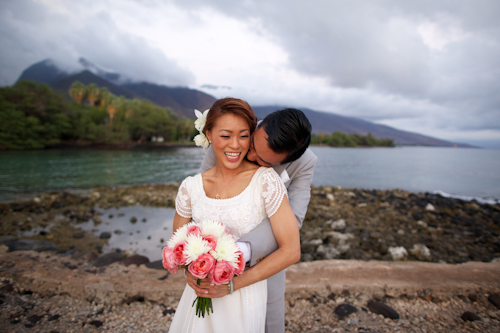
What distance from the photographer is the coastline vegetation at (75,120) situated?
1958 inches

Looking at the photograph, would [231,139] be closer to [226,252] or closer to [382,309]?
[226,252]

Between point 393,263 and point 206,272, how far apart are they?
15.7 feet

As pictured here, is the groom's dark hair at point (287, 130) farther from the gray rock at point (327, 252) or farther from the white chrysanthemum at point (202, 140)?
the gray rock at point (327, 252)

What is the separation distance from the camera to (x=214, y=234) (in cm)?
177

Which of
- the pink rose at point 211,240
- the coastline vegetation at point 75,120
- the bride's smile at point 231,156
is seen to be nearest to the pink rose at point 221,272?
the pink rose at point 211,240

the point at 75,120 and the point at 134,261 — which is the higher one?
the point at 75,120

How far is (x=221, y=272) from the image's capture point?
1629mm

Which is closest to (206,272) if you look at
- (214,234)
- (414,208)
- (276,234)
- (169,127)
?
(214,234)

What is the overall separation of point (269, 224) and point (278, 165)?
56cm

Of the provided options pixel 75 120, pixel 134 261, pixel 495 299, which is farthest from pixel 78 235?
pixel 75 120

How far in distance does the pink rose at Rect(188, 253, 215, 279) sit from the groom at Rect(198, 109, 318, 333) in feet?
1.06

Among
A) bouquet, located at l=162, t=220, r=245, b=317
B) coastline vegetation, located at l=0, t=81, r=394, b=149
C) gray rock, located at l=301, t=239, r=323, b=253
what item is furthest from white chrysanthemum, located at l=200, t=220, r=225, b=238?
coastline vegetation, located at l=0, t=81, r=394, b=149

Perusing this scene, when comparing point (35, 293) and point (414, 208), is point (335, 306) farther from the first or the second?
point (414, 208)

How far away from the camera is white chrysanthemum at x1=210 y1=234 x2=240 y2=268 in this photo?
65.3 inches
